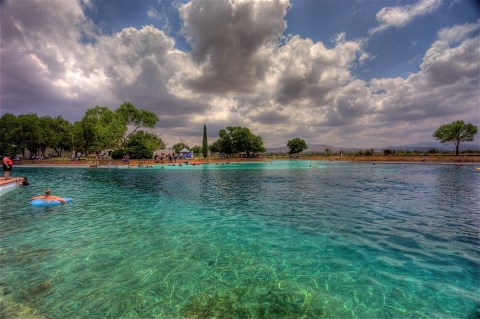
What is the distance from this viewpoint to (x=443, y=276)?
225 inches

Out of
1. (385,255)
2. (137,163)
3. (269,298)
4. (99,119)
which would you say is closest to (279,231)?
(385,255)

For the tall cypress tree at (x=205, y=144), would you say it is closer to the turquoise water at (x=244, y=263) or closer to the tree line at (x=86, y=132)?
the tree line at (x=86, y=132)

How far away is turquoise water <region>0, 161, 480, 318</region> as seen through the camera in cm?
464

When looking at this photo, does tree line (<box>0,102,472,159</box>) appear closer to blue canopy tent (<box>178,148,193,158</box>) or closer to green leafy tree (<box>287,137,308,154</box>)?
blue canopy tent (<box>178,148,193,158</box>)

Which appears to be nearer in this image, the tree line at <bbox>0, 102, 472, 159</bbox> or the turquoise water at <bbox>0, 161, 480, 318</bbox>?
the turquoise water at <bbox>0, 161, 480, 318</bbox>

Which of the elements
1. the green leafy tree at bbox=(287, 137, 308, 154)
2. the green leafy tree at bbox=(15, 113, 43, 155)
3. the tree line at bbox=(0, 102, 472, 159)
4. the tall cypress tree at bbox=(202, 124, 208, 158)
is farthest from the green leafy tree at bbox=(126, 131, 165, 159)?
the green leafy tree at bbox=(287, 137, 308, 154)

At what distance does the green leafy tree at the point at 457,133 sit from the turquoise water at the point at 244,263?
75.9 m

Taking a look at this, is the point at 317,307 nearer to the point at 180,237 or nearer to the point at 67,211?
the point at 180,237

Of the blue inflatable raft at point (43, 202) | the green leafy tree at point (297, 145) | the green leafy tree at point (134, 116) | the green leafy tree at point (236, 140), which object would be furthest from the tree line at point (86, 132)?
the green leafy tree at point (297, 145)

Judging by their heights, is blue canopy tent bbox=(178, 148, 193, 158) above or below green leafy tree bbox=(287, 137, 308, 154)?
below

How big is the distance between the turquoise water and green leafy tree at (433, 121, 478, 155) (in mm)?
75895

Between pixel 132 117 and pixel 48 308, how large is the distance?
243ft

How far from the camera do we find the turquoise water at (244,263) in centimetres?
464

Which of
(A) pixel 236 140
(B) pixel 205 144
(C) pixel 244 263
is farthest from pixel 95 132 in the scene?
(C) pixel 244 263
